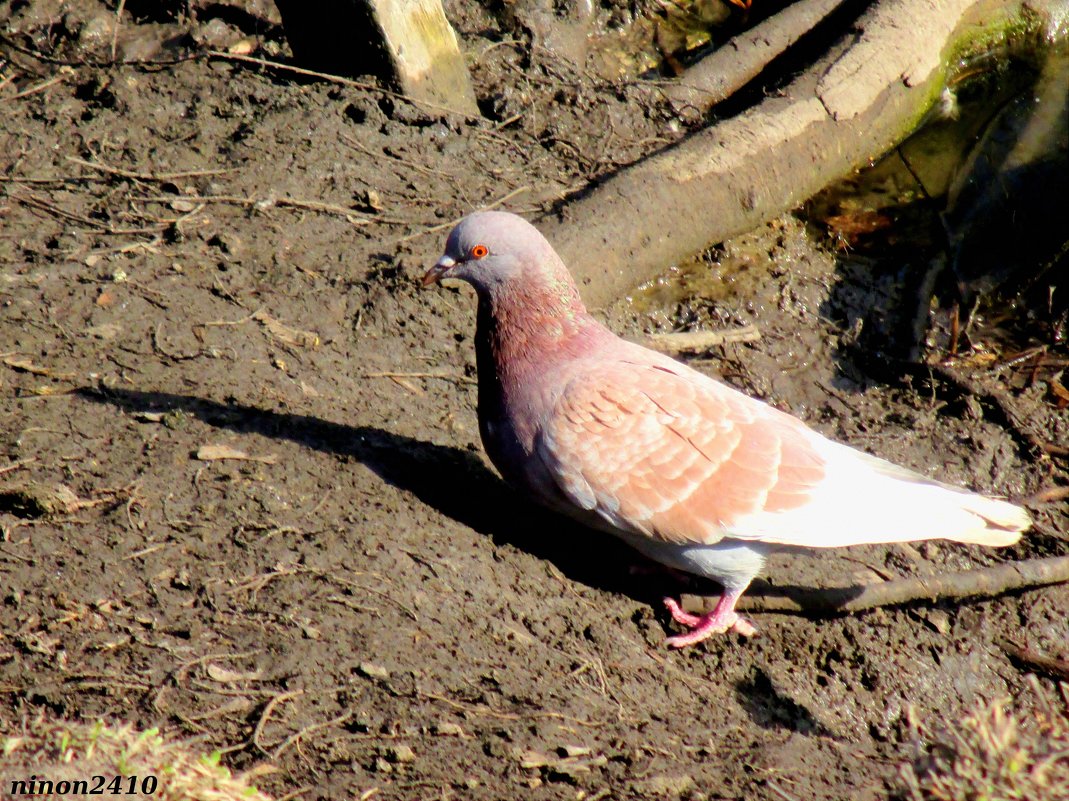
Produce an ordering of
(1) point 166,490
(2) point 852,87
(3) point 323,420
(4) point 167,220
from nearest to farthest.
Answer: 1. (1) point 166,490
2. (3) point 323,420
3. (4) point 167,220
4. (2) point 852,87

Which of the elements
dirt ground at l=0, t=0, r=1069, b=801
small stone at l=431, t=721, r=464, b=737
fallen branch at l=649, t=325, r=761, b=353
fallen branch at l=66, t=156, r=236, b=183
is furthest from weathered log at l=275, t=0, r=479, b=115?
small stone at l=431, t=721, r=464, b=737

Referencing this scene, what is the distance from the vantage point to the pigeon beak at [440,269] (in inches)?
148

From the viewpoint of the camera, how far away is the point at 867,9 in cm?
662

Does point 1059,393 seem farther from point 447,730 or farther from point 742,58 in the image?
point 447,730

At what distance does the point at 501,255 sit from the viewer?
365 centimetres

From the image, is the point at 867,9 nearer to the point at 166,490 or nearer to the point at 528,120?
the point at 528,120

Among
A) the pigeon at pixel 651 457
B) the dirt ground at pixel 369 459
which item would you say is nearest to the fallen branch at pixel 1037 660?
the dirt ground at pixel 369 459

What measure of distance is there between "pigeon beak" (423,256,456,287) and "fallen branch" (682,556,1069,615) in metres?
1.49

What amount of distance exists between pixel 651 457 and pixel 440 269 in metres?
1.03

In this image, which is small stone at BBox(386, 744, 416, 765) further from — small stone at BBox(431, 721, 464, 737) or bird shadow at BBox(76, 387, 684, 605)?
bird shadow at BBox(76, 387, 684, 605)

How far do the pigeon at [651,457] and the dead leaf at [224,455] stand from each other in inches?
31.0

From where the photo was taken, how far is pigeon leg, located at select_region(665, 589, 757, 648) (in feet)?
12.1

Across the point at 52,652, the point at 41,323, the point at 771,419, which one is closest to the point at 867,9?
the point at 771,419

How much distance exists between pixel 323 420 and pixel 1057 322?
4.10 m
